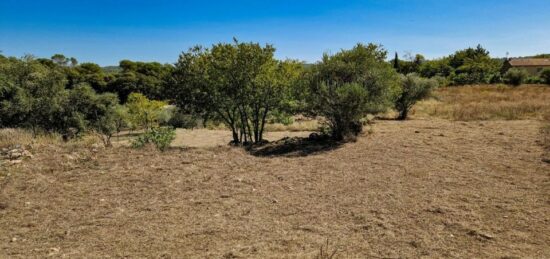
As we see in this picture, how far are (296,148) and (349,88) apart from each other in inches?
88.2

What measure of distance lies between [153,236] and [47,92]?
64.5ft

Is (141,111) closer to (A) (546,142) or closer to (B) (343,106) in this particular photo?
(B) (343,106)

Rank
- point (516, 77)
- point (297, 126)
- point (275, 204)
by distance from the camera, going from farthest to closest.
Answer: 1. point (516, 77)
2. point (297, 126)
3. point (275, 204)

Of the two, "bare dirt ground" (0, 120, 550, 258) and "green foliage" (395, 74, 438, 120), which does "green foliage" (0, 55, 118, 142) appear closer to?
"bare dirt ground" (0, 120, 550, 258)

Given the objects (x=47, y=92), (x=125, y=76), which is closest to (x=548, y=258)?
(x=47, y=92)

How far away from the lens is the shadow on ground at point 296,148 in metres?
8.61

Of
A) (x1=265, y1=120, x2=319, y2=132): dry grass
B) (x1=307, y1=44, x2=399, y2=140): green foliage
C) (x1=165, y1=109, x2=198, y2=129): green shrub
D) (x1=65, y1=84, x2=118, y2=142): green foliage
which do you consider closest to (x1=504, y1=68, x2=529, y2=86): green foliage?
(x1=265, y1=120, x2=319, y2=132): dry grass

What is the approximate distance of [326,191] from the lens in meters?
5.51

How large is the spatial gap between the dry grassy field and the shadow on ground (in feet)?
1.07

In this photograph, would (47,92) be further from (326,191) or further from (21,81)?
(326,191)

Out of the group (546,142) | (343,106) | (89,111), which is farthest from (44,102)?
(546,142)

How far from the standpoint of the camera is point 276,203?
5.01m

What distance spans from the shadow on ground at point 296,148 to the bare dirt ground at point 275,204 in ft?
1.79

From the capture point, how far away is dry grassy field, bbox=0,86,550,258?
374cm
